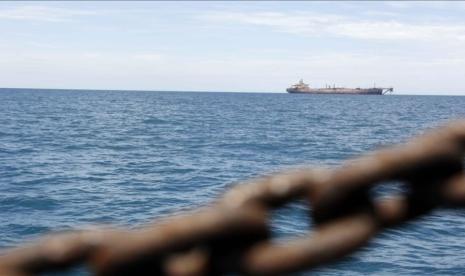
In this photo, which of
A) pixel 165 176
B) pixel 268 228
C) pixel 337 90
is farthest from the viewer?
pixel 337 90

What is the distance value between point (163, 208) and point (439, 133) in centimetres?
1868

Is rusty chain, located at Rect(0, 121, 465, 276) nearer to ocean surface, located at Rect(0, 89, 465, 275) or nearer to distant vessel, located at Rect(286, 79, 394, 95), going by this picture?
ocean surface, located at Rect(0, 89, 465, 275)

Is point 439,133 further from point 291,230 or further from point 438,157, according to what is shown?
point 291,230

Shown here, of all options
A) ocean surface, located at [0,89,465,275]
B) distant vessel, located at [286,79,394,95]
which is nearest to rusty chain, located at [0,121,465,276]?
ocean surface, located at [0,89,465,275]

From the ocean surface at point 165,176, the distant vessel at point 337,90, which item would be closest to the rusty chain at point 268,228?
the ocean surface at point 165,176

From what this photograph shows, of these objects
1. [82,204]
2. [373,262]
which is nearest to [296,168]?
[373,262]

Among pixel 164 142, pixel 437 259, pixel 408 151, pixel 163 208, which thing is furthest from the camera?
pixel 164 142

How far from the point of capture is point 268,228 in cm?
141

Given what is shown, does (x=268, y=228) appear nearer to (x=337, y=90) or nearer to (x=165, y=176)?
(x=165, y=176)

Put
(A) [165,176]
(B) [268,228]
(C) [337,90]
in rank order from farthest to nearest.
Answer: (C) [337,90] → (A) [165,176] → (B) [268,228]

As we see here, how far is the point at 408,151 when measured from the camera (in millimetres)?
1476

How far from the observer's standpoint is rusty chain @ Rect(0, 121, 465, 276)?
4.42 ft

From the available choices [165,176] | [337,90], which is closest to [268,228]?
[165,176]

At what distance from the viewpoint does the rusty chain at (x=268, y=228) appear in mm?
1346
